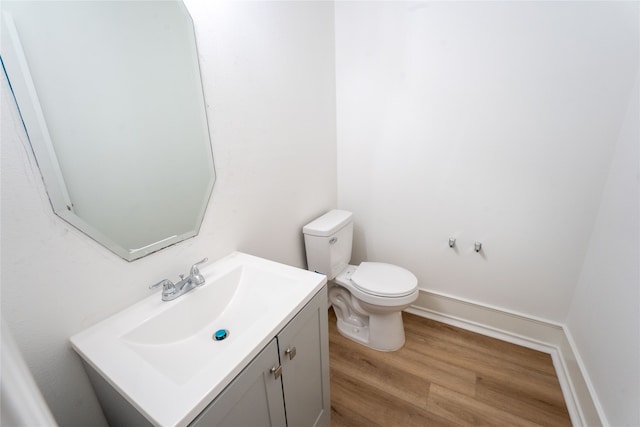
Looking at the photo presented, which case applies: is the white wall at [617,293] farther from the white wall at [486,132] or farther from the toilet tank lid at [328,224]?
the toilet tank lid at [328,224]

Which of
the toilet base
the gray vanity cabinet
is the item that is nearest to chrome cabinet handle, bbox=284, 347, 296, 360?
the gray vanity cabinet

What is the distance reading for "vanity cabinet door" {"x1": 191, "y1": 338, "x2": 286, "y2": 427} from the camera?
0.62m

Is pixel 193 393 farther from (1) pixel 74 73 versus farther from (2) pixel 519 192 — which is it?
(2) pixel 519 192

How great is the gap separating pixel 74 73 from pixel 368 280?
1554mm

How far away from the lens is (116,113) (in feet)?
2.66

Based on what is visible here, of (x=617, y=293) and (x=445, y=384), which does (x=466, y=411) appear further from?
(x=617, y=293)

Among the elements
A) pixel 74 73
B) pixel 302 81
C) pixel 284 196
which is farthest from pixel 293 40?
pixel 74 73

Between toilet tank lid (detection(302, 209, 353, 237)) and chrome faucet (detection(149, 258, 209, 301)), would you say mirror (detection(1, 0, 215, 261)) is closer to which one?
chrome faucet (detection(149, 258, 209, 301))

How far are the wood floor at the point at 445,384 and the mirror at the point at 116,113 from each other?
123 centimetres

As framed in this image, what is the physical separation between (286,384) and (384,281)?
0.92 m

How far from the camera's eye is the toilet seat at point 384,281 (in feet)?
5.07

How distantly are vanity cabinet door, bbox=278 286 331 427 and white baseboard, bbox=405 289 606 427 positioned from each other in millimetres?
1127

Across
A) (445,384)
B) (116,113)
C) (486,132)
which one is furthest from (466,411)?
(116,113)

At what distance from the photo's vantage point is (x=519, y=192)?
59.1 inches
